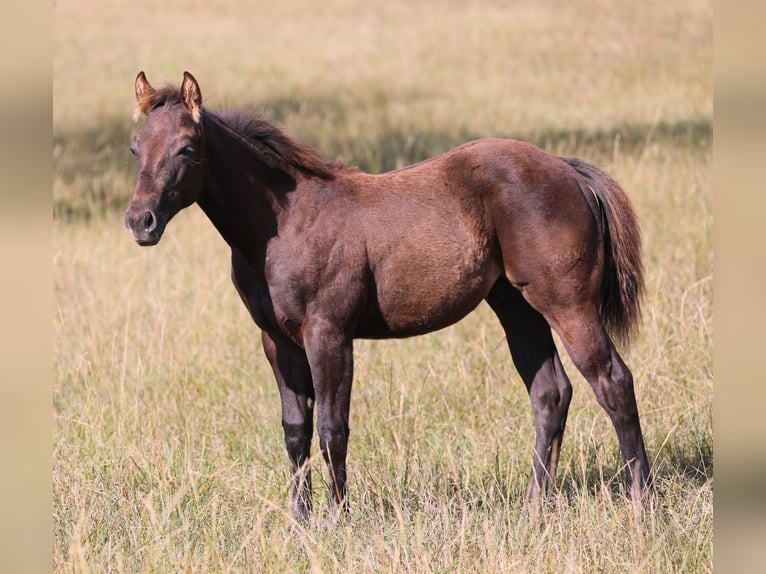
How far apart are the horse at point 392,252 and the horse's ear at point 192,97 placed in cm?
1

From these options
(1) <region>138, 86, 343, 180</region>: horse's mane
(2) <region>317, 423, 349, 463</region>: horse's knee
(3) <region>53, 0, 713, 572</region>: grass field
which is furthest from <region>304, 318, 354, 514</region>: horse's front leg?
(1) <region>138, 86, 343, 180</region>: horse's mane

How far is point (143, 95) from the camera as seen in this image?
3789 millimetres

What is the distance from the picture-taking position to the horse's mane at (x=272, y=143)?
13.4ft

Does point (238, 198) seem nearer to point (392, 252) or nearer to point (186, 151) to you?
point (186, 151)

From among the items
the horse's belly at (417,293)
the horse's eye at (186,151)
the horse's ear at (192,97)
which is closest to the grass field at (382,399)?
the horse's belly at (417,293)

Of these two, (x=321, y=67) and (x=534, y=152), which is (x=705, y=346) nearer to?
(x=534, y=152)

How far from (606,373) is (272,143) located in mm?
1918

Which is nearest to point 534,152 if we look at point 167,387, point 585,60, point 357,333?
point 357,333

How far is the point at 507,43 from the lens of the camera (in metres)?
17.2

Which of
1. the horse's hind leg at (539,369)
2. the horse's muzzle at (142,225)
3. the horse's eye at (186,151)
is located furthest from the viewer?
the horse's hind leg at (539,369)

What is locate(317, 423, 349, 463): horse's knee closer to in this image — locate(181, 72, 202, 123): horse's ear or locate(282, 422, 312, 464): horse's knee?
locate(282, 422, 312, 464): horse's knee

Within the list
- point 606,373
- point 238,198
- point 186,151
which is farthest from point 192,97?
point 606,373

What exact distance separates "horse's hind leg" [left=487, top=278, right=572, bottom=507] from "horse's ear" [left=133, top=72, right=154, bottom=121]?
1.89m

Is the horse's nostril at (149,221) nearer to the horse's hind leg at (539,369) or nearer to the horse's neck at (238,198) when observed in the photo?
the horse's neck at (238,198)
